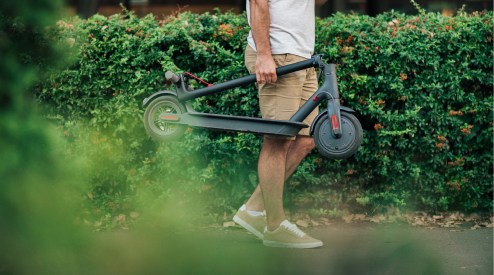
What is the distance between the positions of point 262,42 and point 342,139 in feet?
2.45

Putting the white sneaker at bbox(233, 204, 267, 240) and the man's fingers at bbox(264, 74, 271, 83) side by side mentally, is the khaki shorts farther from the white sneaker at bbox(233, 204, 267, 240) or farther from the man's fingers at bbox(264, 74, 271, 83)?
the white sneaker at bbox(233, 204, 267, 240)

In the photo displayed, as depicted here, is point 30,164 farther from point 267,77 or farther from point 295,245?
point 295,245

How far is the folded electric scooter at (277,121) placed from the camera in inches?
98.0

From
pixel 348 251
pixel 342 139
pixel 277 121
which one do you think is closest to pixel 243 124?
pixel 277 121

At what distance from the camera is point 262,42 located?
2.57m

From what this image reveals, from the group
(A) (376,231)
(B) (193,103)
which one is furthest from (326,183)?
(B) (193,103)

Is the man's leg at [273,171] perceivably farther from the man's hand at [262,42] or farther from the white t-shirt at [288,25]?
the white t-shirt at [288,25]

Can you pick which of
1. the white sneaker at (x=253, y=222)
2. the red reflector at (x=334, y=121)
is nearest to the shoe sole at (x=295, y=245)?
the white sneaker at (x=253, y=222)

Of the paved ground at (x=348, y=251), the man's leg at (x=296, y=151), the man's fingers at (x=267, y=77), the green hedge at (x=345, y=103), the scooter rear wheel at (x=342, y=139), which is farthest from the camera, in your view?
the green hedge at (x=345, y=103)

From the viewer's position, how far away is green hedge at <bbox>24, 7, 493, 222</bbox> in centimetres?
338

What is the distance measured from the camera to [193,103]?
336 cm

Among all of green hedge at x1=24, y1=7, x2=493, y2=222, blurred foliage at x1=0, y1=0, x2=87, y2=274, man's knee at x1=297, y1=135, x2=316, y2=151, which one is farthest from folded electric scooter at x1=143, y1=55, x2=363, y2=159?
blurred foliage at x1=0, y1=0, x2=87, y2=274

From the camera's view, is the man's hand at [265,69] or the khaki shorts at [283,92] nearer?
the man's hand at [265,69]

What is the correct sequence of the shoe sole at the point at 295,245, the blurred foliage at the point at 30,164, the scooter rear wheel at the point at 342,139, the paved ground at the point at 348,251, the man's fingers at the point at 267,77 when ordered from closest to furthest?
Result: the blurred foliage at the point at 30,164
the paved ground at the point at 348,251
the scooter rear wheel at the point at 342,139
the man's fingers at the point at 267,77
the shoe sole at the point at 295,245
